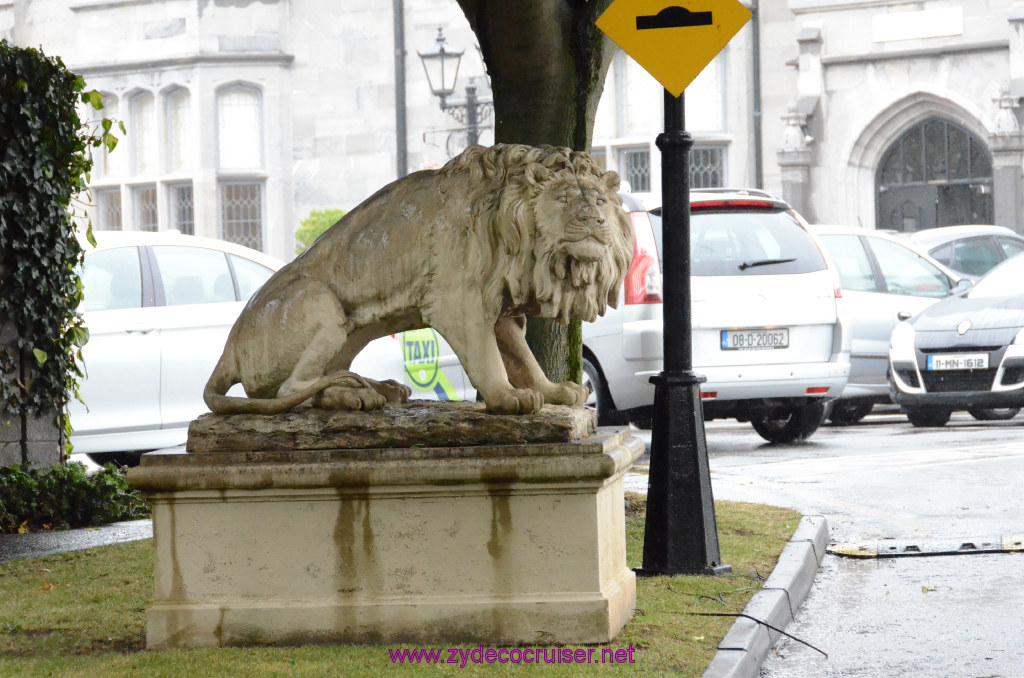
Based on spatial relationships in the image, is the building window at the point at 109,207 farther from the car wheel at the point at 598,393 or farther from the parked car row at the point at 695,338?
the car wheel at the point at 598,393

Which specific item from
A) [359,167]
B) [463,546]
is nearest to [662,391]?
[463,546]

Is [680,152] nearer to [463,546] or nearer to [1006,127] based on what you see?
[463,546]

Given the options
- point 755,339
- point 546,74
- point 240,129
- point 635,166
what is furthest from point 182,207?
point 546,74

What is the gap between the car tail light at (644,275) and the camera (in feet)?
35.3

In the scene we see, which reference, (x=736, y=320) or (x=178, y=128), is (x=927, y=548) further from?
(x=178, y=128)

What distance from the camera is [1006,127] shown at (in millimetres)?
23484

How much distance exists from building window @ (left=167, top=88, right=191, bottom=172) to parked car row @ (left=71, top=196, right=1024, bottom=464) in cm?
1820

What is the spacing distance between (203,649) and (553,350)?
3006mm

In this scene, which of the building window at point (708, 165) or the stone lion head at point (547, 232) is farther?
the building window at point (708, 165)

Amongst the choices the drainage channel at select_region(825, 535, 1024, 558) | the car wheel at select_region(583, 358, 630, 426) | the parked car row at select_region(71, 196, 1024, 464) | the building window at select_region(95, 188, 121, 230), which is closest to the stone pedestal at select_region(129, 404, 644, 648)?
the drainage channel at select_region(825, 535, 1024, 558)

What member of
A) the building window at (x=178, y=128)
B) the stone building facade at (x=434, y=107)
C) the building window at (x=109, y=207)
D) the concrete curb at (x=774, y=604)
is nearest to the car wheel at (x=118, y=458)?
the concrete curb at (x=774, y=604)

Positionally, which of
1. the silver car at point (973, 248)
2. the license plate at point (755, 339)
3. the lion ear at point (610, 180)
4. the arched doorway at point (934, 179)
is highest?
the arched doorway at point (934, 179)

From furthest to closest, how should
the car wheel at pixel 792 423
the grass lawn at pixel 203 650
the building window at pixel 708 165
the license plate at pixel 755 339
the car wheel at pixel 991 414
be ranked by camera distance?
the building window at pixel 708 165, the car wheel at pixel 991 414, the car wheel at pixel 792 423, the license plate at pixel 755 339, the grass lawn at pixel 203 650

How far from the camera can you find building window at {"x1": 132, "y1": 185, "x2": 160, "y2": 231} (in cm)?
2942
